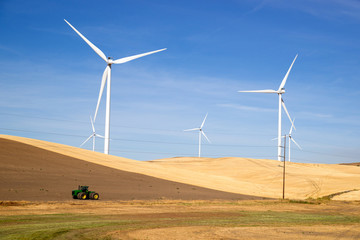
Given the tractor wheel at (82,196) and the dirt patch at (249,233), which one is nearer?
the dirt patch at (249,233)

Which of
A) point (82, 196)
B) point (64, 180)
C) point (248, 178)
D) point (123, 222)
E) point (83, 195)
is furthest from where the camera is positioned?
point (248, 178)

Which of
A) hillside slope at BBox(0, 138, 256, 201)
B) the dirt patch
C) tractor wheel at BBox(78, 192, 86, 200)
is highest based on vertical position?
hillside slope at BBox(0, 138, 256, 201)

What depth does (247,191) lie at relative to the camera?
65.6 meters

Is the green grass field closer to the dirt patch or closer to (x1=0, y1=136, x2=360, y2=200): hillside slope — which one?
the dirt patch

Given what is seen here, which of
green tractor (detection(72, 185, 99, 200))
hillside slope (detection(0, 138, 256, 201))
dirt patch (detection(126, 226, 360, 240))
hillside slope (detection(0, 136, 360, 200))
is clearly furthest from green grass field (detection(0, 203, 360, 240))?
hillside slope (detection(0, 136, 360, 200))

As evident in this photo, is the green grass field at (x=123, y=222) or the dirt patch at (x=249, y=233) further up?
the green grass field at (x=123, y=222)

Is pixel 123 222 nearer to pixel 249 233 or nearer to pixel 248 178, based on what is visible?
pixel 249 233

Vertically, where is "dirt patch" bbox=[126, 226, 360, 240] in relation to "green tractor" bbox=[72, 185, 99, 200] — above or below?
below

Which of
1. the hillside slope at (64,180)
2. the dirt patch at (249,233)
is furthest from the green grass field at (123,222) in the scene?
the hillside slope at (64,180)

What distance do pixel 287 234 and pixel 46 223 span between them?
47.9ft

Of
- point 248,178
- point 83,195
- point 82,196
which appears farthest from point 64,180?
point 248,178

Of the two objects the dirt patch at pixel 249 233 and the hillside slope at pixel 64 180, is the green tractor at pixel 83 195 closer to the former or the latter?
the hillside slope at pixel 64 180

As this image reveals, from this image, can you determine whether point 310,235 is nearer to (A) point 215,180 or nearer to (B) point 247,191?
(B) point 247,191

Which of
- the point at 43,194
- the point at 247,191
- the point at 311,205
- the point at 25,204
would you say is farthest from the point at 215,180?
the point at 25,204
